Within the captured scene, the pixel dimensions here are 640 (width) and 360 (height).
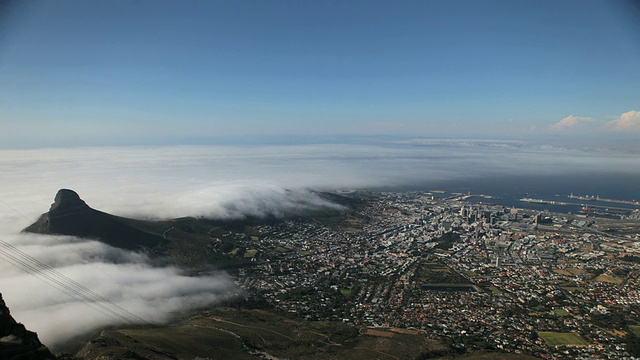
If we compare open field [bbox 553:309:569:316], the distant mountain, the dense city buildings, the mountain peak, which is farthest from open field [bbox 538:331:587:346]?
Answer: the mountain peak

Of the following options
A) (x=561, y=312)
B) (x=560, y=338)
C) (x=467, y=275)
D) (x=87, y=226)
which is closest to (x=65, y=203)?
(x=87, y=226)

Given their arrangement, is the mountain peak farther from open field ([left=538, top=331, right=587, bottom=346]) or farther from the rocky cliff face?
open field ([left=538, top=331, right=587, bottom=346])

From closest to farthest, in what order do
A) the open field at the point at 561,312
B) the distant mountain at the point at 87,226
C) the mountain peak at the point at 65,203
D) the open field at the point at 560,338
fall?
the open field at the point at 560,338 → the open field at the point at 561,312 → the distant mountain at the point at 87,226 → the mountain peak at the point at 65,203

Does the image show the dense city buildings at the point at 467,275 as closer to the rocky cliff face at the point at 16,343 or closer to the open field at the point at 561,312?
the open field at the point at 561,312

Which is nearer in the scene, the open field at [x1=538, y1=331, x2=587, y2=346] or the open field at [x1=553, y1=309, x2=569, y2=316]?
the open field at [x1=538, y1=331, x2=587, y2=346]

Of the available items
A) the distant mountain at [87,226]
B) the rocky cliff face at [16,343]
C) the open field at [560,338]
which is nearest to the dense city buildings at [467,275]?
the open field at [560,338]

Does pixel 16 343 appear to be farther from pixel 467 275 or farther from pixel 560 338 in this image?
pixel 467 275

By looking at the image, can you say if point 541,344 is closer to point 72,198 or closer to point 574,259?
point 574,259
